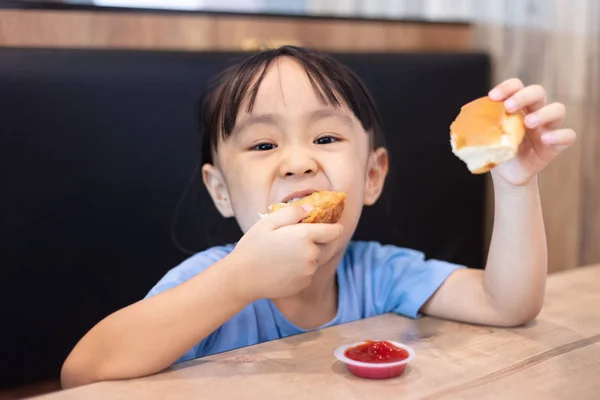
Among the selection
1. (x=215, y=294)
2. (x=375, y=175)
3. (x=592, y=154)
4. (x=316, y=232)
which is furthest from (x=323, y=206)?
(x=592, y=154)

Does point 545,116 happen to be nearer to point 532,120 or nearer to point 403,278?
point 532,120

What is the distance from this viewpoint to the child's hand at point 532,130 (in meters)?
0.94

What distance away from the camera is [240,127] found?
1.14 meters

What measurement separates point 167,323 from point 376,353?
0.27 meters

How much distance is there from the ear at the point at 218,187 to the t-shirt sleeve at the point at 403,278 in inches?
11.1

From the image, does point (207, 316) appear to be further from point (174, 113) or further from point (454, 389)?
point (174, 113)

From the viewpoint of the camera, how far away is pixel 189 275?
1.13m

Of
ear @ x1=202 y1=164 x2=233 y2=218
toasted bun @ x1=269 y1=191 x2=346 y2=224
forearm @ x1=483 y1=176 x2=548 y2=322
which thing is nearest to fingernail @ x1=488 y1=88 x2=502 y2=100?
forearm @ x1=483 y1=176 x2=548 y2=322

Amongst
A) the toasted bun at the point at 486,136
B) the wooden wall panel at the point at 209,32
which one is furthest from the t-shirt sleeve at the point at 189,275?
the wooden wall panel at the point at 209,32

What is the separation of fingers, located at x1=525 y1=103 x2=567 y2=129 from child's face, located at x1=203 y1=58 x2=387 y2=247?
30cm

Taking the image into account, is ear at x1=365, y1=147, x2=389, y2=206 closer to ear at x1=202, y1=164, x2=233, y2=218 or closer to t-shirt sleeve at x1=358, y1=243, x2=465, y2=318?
t-shirt sleeve at x1=358, y1=243, x2=465, y2=318

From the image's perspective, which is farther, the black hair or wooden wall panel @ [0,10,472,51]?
wooden wall panel @ [0,10,472,51]

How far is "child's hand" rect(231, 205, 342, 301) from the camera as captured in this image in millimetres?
902

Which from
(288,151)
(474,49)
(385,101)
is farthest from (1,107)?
(474,49)
